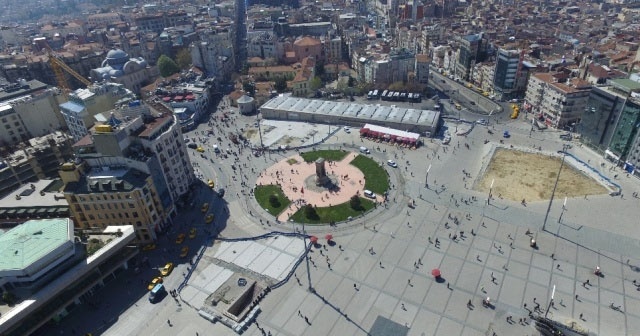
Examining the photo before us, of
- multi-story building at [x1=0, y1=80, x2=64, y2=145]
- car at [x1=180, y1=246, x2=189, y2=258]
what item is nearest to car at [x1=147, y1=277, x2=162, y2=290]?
car at [x1=180, y1=246, x2=189, y2=258]

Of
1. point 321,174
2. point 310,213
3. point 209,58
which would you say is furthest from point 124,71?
point 310,213

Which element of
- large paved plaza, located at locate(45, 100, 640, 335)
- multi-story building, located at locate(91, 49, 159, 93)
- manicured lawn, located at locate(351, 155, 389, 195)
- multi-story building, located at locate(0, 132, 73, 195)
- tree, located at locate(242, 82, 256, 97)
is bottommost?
manicured lawn, located at locate(351, 155, 389, 195)

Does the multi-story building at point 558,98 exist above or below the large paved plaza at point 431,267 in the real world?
above

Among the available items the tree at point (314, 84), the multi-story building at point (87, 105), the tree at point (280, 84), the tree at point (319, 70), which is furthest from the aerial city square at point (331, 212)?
the tree at point (319, 70)

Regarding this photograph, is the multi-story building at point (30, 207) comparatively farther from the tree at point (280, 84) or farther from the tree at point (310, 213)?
the tree at point (280, 84)

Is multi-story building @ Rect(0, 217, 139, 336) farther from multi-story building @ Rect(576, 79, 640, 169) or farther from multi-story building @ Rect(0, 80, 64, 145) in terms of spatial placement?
multi-story building @ Rect(576, 79, 640, 169)

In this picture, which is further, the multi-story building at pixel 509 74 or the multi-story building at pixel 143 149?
the multi-story building at pixel 509 74

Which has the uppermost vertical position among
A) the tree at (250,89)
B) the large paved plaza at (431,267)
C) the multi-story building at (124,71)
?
the multi-story building at (124,71)

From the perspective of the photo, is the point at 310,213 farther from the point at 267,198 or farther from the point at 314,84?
the point at 314,84
